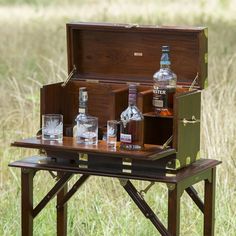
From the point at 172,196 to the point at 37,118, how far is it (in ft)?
6.55

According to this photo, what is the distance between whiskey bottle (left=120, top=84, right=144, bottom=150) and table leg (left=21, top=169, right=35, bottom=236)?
1.69 ft

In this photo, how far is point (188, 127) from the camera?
4129 mm

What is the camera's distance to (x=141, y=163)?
4.06 metres

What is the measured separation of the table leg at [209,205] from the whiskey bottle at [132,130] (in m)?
0.49

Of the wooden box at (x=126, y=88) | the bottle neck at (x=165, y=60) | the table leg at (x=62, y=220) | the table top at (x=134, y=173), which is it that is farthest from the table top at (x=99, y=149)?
the table leg at (x=62, y=220)

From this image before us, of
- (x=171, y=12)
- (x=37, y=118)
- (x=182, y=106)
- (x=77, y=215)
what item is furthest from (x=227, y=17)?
(x=182, y=106)

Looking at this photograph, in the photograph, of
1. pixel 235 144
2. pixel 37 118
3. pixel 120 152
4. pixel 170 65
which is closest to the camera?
pixel 120 152

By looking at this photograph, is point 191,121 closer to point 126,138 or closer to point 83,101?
point 126,138

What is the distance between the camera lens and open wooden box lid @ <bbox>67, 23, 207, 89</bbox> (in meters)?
4.25

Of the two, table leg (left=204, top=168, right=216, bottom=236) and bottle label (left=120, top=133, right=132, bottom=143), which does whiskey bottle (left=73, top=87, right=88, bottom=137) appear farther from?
table leg (left=204, top=168, right=216, bottom=236)

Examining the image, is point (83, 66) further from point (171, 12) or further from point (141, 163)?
point (171, 12)

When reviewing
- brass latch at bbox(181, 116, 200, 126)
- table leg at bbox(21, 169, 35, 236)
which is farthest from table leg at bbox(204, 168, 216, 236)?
table leg at bbox(21, 169, 35, 236)

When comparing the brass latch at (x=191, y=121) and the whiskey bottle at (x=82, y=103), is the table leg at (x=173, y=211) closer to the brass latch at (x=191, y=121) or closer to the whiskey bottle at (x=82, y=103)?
the brass latch at (x=191, y=121)

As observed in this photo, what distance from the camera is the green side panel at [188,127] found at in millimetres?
4043
